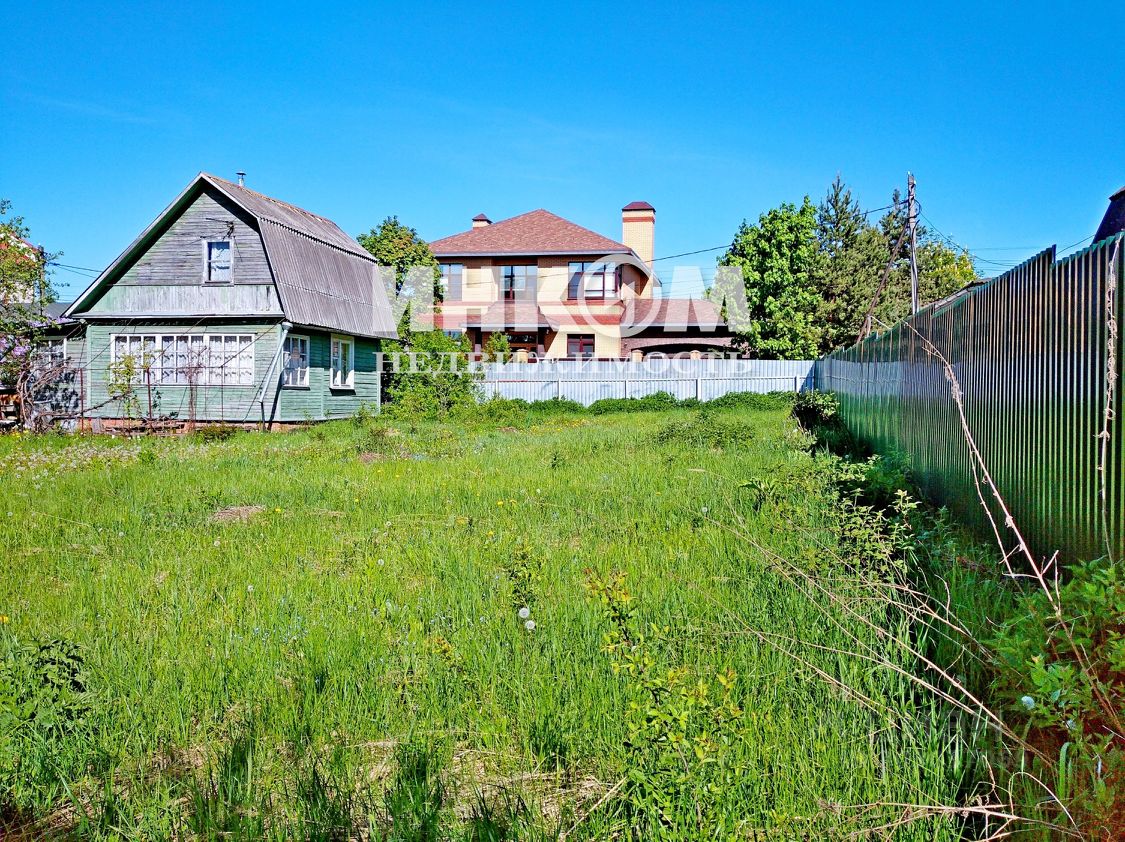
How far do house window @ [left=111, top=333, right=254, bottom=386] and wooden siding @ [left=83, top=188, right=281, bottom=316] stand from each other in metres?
0.74

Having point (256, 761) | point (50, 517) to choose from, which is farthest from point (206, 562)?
point (256, 761)

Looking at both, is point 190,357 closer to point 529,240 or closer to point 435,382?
point 435,382

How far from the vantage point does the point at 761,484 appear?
7430 mm

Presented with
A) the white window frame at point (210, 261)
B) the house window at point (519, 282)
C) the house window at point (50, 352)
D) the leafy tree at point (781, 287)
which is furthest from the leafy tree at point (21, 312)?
the leafy tree at point (781, 287)

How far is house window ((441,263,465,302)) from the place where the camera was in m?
42.2

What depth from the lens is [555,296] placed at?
40938mm

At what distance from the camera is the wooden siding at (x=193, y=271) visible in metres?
23.6

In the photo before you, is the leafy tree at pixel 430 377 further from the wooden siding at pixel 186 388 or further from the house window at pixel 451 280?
the house window at pixel 451 280

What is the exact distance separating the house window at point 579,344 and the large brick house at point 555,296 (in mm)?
50

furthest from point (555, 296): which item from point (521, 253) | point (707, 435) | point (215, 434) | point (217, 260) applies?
point (707, 435)

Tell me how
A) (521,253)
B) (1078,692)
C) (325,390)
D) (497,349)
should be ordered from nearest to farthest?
(1078,692)
(325,390)
(497,349)
(521,253)

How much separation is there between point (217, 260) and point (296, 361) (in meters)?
3.63

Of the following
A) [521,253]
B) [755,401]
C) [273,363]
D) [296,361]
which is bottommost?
[755,401]

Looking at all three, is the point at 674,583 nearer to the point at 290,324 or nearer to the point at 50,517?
the point at 50,517
